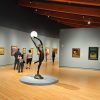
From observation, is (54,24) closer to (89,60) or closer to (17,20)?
(17,20)

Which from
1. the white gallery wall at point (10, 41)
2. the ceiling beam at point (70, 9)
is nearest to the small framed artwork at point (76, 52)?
the ceiling beam at point (70, 9)

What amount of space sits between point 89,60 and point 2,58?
785 cm

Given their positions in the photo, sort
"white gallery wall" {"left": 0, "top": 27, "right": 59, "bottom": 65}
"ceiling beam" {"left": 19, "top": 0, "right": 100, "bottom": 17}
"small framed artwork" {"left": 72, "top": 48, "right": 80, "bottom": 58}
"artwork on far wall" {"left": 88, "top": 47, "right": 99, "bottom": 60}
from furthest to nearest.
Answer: "small framed artwork" {"left": 72, "top": 48, "right": 80, "bottom": 58}
"white gallery wall" {"left": 0, "top": 27, "right": 59, "bottom": 65}
"artwork on far wall" {"left": 88, "top": 47, "right": 99, "bottom": 60}
"ceiling beam" {"left": 19, "top": 0, "right": 100, "bottom": 17}

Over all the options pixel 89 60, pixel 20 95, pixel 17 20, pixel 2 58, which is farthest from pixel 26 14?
pixel 20 95

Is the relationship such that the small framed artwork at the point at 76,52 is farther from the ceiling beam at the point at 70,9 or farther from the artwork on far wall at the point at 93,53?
the ceiling beam at the point at 70,9

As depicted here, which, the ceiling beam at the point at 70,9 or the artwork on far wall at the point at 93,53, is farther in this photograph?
the artwork on far wall at the point at 93,53

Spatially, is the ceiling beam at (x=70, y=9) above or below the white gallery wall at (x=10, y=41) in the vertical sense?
above

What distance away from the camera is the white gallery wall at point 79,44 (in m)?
15.7

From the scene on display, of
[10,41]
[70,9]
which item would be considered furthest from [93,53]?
[10,41]

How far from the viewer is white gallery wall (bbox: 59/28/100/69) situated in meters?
15.7

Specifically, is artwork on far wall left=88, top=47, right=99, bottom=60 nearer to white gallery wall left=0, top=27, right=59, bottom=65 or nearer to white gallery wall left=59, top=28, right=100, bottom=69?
white gallery wall left=59, top=28, right=100, bottom=69

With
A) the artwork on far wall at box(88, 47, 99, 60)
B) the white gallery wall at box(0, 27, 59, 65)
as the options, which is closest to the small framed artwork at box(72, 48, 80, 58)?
the artwork on far wall at box(88, 47, 99, 60)

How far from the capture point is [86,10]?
13055 mm

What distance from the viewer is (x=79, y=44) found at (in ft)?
53.6
